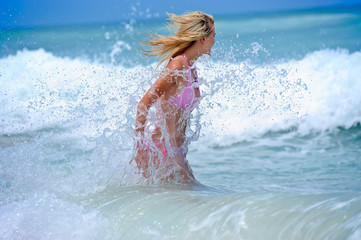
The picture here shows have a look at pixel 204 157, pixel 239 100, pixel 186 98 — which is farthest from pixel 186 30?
pixel 239 100

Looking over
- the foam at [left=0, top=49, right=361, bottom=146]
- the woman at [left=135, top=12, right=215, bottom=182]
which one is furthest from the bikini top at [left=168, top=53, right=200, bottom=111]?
the foam at [left=0, top=49, right=361, bottom=146]

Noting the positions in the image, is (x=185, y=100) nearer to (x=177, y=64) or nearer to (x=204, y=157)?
(x=177, y=64)

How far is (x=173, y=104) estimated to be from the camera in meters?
3.36

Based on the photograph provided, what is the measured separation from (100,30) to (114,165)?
1566cm

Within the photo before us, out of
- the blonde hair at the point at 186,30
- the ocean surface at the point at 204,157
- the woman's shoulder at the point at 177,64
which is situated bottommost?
the ocean surface at the point at 204,157

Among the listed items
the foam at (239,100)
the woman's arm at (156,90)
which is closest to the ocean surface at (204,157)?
the foam at (239,100)

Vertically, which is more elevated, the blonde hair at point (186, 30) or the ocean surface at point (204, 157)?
the blonde hair at point (186, 30)

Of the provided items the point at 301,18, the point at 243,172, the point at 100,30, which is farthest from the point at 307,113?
the point at 100,30

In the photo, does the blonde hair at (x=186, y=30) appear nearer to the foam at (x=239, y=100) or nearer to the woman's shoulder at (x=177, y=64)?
the woman's shoulder at (x=177, y=64)

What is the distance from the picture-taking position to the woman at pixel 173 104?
3293 mm

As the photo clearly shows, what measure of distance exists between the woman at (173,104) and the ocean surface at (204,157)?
0.12 m

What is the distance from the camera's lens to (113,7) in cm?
1720

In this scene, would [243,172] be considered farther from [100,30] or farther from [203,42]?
[100,30]

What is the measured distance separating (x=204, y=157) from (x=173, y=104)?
9.01 feet
